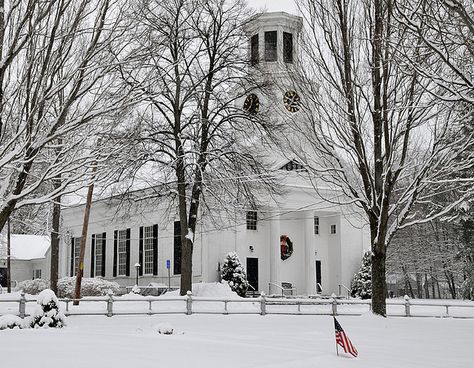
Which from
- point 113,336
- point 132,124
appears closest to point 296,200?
point 132,124

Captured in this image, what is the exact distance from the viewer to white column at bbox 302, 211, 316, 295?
1529 inches

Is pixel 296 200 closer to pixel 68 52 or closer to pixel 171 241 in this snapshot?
pixel 171 241

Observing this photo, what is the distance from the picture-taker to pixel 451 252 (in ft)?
146

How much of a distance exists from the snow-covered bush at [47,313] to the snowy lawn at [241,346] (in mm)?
457

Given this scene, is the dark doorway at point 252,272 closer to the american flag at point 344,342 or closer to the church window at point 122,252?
the church window at point 122,252

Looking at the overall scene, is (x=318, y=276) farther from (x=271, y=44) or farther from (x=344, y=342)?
(x=344, y=342)

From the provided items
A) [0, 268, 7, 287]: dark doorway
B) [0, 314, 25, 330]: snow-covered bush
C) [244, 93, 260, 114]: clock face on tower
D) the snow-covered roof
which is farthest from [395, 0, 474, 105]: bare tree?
[0, 268, 7, 287]: dark doorway

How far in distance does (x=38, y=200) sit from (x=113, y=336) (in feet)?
13.2

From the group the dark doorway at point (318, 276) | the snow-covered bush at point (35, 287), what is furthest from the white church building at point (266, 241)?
the snow-covered bush at point (35, 287)

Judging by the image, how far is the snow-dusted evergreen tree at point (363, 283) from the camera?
3766 cm

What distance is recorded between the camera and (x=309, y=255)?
39156 mm

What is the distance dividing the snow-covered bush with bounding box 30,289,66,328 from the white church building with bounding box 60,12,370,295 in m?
17.0

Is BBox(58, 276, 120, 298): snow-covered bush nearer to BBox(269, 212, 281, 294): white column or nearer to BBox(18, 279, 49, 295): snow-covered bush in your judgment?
BBox(18, 279, 49, 295): snow-covered bush

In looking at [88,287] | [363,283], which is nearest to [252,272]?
[363,283]
